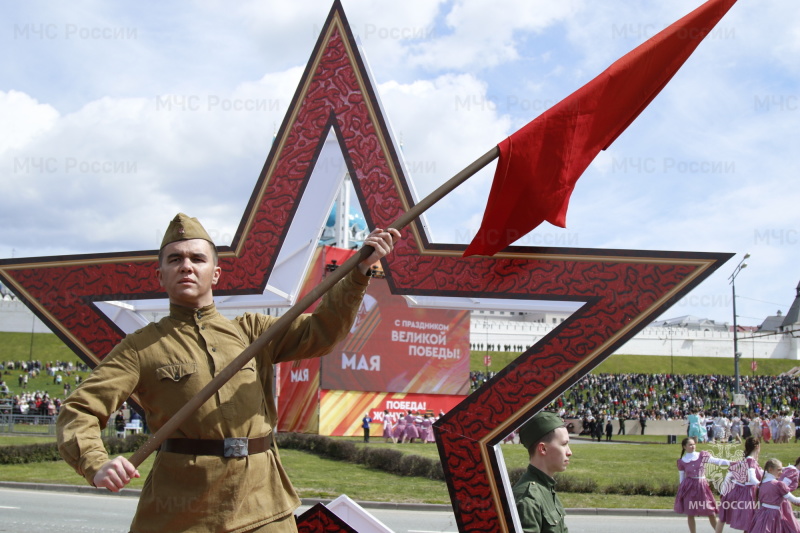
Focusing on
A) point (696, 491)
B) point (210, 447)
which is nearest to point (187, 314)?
point (210, 447)

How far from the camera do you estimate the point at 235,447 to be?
10.1ft

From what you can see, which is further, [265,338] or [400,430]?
[400,430]

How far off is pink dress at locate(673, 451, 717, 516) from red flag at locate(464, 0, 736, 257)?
6313 millimetres

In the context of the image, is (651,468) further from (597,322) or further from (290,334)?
(290,334)

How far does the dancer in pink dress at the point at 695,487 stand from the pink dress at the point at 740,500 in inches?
11.2

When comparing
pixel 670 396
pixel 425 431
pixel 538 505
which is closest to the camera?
pixel 538 505

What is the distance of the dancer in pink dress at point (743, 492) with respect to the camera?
27.9 ft

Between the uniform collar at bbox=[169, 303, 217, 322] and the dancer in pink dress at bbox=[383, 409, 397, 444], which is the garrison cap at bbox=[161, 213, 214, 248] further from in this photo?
the dancer in pink dress at bbox=[383, 409, 397, 444]

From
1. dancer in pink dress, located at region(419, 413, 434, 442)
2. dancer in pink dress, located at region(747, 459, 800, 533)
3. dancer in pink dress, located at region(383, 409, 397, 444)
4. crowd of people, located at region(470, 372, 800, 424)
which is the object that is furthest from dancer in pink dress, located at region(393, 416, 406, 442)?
dancer in pink dress, located at region(747, 459, 800, 533)

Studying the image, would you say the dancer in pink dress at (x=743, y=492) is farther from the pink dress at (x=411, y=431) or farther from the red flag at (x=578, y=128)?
the pink dress at (x=411, y=431)

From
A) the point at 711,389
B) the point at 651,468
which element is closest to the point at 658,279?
the point at 651,468

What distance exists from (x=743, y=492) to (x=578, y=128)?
623cm

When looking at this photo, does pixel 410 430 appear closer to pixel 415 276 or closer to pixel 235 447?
pixel 415 276

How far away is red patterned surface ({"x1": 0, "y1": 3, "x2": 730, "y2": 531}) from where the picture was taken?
4.97 meters
